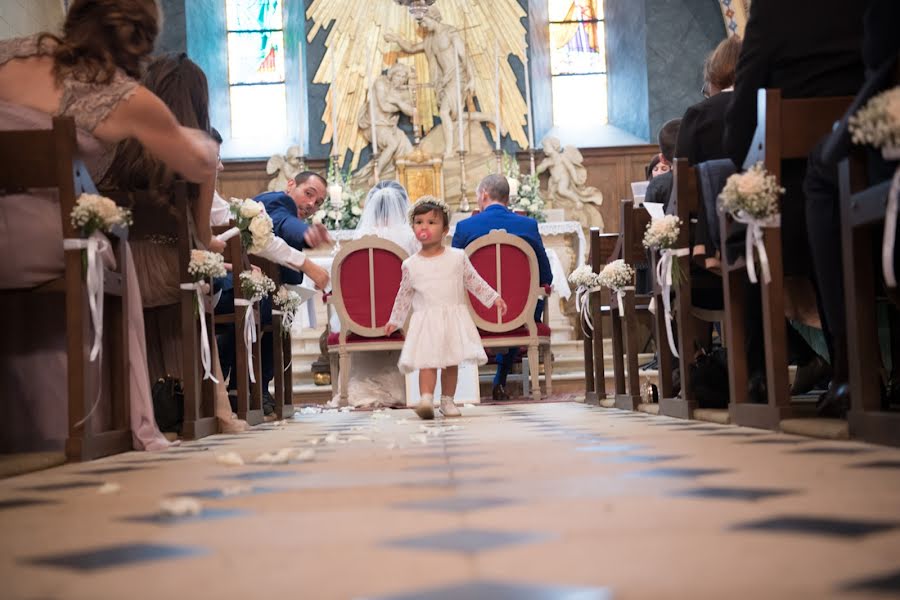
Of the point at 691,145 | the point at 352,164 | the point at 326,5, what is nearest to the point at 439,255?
the point at 691,145

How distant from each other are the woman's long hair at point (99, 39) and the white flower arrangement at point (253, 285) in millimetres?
1885

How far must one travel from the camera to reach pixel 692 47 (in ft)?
49.4

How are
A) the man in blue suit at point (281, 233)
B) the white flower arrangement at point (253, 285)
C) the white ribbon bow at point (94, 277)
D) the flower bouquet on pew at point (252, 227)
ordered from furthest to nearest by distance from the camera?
the man in blue suit at point (281, 233)
the white flower arrangement at point (253, 285)
the flower bouquet on pew at point (252, 227)
the white ribbon bow at point (94, 277)

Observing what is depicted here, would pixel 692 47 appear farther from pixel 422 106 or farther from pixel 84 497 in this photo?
pixel 84 497

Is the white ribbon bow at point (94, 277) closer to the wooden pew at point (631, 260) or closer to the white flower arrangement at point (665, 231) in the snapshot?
the white flower arrangement at point (665, 231)

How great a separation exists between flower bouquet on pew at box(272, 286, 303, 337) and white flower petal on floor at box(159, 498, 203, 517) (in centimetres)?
460

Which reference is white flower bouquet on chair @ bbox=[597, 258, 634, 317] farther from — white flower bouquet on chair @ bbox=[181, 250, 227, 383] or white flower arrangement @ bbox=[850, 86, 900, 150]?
white flower arrangement @ bbox=[850, 86, 900, 150]

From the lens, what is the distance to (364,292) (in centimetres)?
779

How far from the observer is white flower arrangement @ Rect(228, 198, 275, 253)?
536 cm

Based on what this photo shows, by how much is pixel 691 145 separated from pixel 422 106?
10.2 meters

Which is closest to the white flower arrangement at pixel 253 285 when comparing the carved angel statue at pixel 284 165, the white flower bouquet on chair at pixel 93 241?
the white flower bouquet on chair at pixel 93 241

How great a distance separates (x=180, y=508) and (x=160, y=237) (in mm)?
3001

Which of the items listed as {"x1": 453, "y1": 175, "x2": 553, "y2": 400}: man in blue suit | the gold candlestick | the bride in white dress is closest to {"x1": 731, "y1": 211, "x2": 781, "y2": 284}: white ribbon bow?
{"x1": 453, "y1": 175, "x2": 553, "y2": 400}: man in blue suit

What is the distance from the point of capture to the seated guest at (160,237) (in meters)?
4.37
